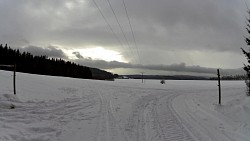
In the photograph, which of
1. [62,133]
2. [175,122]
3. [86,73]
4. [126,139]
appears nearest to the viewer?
[126,139]

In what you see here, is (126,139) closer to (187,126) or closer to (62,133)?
(62,133)

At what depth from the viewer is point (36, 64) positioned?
324 feet

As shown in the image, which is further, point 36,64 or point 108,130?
point 36,64

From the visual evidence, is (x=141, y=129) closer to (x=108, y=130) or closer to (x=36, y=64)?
(x=108, y=130)

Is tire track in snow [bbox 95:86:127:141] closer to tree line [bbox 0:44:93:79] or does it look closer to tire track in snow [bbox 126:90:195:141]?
tire track in snow [bbox 126:90:195:141]

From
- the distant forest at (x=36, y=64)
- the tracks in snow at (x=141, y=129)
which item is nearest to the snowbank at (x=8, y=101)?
the tracks in snow at (x=141, y=129)

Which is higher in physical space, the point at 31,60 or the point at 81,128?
the point at 31,60

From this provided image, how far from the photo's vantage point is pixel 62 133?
8250 millimetres

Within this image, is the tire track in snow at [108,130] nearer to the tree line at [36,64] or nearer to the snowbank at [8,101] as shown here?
the snowbank at [8,101]

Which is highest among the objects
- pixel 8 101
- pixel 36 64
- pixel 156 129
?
pixel 36 64

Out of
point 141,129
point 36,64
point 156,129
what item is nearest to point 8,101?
point 141,129

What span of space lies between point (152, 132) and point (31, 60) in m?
97.9

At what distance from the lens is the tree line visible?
88.5m

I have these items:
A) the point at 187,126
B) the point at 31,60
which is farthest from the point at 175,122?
the point at 31,60
